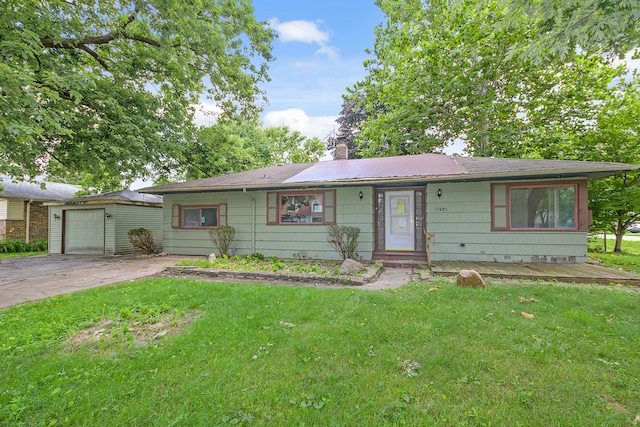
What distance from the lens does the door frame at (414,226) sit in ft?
25.1

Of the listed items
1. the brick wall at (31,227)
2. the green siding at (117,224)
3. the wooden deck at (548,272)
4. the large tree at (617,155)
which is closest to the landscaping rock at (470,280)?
the wooden deck at (548,272)

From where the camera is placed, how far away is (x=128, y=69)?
895cm

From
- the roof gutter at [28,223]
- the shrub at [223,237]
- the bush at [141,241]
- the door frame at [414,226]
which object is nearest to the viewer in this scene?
the door frame at [414,226]

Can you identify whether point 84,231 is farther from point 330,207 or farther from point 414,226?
point 414,226

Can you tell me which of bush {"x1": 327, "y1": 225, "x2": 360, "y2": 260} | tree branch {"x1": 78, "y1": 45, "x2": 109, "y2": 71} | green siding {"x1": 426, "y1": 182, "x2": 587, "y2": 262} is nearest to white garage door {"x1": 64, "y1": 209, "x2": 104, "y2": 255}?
tree branch {"x1": 78, "y1": 45, "x2": 109, "y2": 71}

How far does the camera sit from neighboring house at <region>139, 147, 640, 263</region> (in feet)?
21.8

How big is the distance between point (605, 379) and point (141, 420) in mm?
3343

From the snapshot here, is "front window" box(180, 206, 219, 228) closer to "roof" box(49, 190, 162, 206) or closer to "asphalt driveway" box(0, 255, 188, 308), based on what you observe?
"asphalt driveway" box(0, 255, 188, 308)

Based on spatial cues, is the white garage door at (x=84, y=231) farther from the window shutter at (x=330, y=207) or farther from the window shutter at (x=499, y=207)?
the window shutter at (x=499, y=207)

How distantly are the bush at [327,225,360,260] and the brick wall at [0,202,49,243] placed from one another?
14.2 meters

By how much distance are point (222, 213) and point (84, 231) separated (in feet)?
20.9

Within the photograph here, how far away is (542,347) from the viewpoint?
2652 mm

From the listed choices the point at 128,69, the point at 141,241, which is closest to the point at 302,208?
the point at 141,241

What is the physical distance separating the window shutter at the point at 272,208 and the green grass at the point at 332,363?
4575 mm
